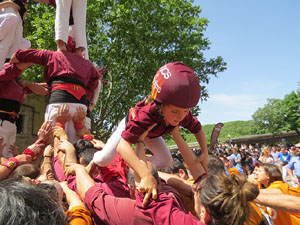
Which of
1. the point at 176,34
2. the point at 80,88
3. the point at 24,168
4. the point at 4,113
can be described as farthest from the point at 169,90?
the point at 176,34

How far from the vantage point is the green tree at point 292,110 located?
187ft

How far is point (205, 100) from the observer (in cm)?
1822

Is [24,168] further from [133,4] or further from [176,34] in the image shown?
[176,34]

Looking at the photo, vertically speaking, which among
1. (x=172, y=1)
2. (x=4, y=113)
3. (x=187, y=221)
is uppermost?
(x=172, y=1)

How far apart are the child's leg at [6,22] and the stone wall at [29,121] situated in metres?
4.31

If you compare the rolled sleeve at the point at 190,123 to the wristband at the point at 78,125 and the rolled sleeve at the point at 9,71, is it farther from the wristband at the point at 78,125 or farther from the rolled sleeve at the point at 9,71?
Result: the rolled sleeve at the point at 9,71

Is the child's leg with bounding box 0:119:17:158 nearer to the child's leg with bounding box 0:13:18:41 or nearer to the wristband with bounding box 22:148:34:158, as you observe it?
the wristband with bounding box 22:148:34:158

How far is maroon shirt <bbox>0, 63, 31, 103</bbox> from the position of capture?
12.4ft

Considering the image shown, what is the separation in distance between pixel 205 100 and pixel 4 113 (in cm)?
1528

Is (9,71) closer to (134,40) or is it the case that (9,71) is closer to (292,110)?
(134,40)

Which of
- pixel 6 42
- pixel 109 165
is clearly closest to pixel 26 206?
pixel 109 165

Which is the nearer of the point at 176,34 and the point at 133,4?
the point at 133,4

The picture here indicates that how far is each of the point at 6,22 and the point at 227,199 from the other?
3.96 metres

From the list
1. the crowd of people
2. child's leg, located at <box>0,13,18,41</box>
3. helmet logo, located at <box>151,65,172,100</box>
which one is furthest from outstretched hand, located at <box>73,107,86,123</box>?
helmet logo, located at <box>151,65,172,100</box>
